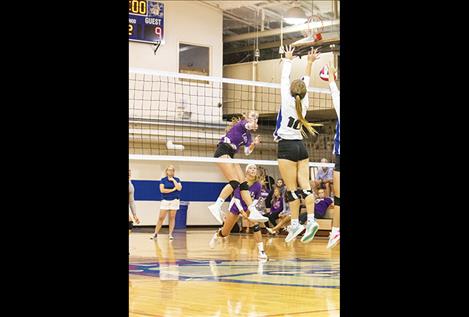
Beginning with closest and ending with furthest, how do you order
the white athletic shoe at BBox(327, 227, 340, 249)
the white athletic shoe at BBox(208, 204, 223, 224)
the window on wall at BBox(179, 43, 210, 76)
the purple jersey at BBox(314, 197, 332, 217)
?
the white athletic shoe at BBox(327, 227, 340, 249) → the white athletic shoe at BBox(208, 204, 223, 224) → the purple jersey at BBox(314, 197, 332, 217) → the window on wall at BBox(179, 43, 210, 76)

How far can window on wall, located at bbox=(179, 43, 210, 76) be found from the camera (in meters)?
20.2

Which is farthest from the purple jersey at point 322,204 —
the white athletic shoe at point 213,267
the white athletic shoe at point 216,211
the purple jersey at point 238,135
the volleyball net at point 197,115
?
the white athletic shoe at point 213,267

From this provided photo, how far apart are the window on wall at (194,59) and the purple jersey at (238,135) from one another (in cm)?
1116

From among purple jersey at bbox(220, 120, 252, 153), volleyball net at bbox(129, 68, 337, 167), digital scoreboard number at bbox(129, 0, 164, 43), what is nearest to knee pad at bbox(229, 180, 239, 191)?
purple jersey at bbox(220, 120, 252, 153)

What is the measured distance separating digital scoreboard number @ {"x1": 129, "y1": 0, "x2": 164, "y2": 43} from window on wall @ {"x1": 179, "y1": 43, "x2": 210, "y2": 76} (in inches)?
34.3

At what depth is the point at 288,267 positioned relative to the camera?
823 centimetres

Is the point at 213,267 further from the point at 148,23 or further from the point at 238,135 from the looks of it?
the point at 148,23

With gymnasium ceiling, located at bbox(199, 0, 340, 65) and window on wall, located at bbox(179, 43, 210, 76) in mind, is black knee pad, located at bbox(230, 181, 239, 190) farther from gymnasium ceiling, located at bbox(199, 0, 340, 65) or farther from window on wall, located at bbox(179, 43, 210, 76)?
window on wall, located at bbox(179, 43, 210, 76)

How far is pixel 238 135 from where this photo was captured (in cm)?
905
